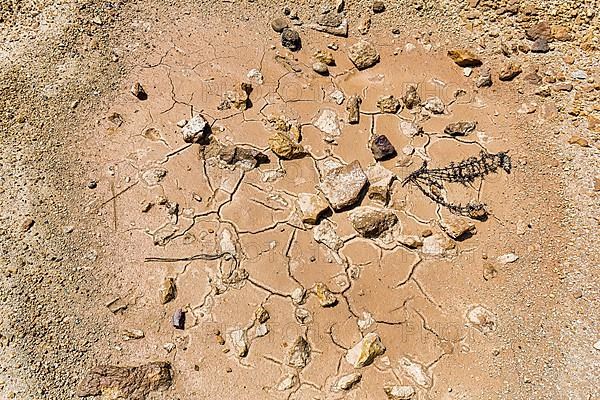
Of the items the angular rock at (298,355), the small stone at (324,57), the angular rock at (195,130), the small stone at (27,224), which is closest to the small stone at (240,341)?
the angular rock at (298,355)

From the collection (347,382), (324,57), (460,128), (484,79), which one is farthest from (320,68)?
(347,382)

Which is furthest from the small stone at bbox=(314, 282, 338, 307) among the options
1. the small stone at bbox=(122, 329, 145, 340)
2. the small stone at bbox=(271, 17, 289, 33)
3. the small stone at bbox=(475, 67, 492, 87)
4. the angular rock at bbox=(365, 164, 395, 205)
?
the small stone at bbox=(271, 17, 289, 33)

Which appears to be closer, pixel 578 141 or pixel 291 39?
pixel 578 141

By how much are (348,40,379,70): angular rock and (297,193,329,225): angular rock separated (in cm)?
132

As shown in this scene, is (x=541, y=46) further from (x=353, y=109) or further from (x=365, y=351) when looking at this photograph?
(x=365, y=351)

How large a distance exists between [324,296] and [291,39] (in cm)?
224

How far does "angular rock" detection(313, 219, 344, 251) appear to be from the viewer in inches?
152

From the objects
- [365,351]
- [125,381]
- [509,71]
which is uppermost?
[509,71]

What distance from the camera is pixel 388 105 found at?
14.2 ft

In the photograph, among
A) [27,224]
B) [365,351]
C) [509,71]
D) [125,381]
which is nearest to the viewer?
[125,381]

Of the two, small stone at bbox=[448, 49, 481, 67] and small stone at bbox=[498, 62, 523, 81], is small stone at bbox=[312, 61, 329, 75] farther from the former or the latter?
small stone at bbox=[498, 62, 523, 81]

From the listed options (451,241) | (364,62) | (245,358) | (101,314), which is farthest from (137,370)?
(364,62)

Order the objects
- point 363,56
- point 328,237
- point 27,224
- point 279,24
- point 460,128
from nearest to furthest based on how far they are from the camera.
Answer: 1. point 27,224
2. point 328,237
3. point 460,128
4. point 363,56
5. point 279,24

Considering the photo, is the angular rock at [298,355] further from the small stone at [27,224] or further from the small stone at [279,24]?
the small stone at [279,24]
